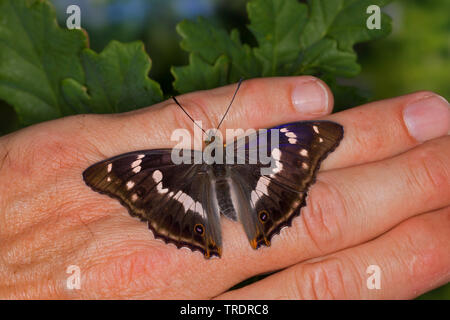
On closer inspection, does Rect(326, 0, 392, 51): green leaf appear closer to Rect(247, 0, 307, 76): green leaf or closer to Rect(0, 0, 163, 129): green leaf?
Rect(247, 0, 307, 76): green leaf

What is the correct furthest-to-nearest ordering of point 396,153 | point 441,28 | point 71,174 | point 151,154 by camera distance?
point 441,28
point 396,153
point 71,174
point 151,154

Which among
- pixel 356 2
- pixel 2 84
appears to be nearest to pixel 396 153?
pixel 356 2

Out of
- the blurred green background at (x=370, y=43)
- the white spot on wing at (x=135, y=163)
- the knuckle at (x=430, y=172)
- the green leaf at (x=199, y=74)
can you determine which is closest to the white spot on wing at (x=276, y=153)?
the green leaf at (x=199, y=74)

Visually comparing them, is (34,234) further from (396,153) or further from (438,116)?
(438,116)

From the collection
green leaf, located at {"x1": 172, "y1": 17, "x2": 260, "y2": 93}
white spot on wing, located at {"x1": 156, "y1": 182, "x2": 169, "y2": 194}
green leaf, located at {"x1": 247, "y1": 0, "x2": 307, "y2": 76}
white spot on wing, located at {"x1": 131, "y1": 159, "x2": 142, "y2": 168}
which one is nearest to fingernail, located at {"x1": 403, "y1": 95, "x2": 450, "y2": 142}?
green leaf, located at {"x1": 247, "y1": 0, "x2": 307, "y2": 76}

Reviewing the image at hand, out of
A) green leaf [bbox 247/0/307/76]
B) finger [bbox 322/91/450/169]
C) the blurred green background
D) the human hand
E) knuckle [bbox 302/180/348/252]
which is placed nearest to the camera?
the human hand

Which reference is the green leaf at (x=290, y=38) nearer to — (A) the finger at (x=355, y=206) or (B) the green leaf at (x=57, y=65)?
(B) the green leaf at (x=57, y=65)
